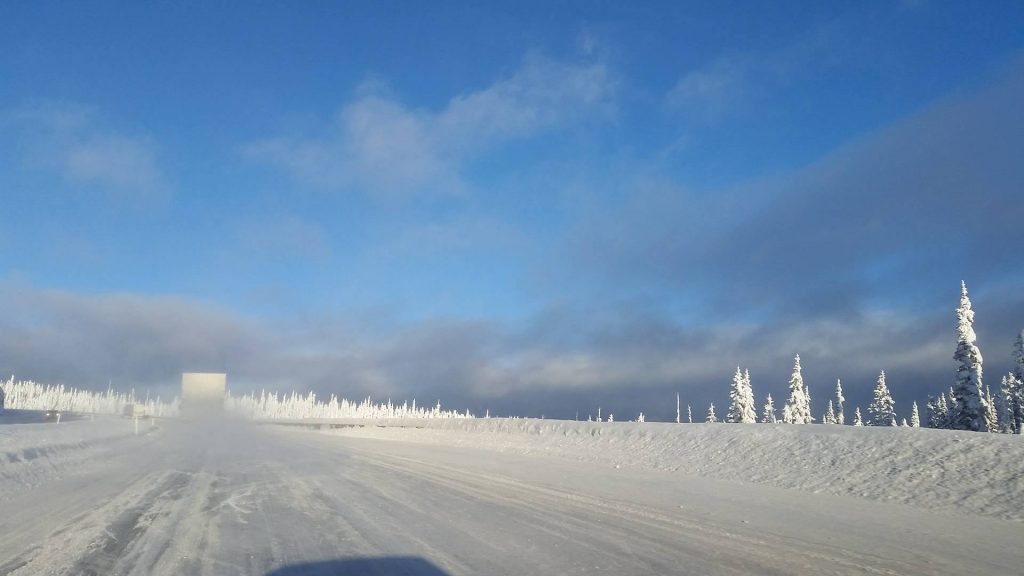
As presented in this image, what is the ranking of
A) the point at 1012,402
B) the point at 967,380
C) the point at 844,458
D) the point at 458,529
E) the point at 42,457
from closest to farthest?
the point at 458,529 → the point at 844,458 → the point at 42,457 → the point at 967,380 → the point at 1012,402

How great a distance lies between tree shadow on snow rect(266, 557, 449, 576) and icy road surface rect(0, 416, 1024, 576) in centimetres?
4

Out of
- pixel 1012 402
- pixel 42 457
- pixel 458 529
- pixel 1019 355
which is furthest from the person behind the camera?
pixel 1012 402

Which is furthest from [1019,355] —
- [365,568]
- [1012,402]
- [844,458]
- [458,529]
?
[365,568]

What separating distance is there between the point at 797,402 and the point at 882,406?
1446 centimetres

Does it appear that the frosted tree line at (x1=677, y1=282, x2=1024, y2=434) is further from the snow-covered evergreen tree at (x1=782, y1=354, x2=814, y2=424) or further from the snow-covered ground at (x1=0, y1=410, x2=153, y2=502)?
the snow-covered ground at (x1=0, y1=410, x2=153, y2=502)

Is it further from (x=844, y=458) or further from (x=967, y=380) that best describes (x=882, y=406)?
(x=844, y=458)

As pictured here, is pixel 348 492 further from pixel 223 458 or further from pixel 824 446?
pixel 824 446

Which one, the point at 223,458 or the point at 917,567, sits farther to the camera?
the point at 223,458

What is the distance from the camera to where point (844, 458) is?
21.8m

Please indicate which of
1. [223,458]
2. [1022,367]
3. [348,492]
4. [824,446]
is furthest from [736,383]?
[348,492]

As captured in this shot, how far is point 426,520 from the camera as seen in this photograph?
12.4 m

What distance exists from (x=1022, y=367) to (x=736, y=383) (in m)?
23.9

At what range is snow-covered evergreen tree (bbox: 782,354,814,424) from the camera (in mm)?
66625

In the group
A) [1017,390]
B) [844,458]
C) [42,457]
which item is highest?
[1017,390]
